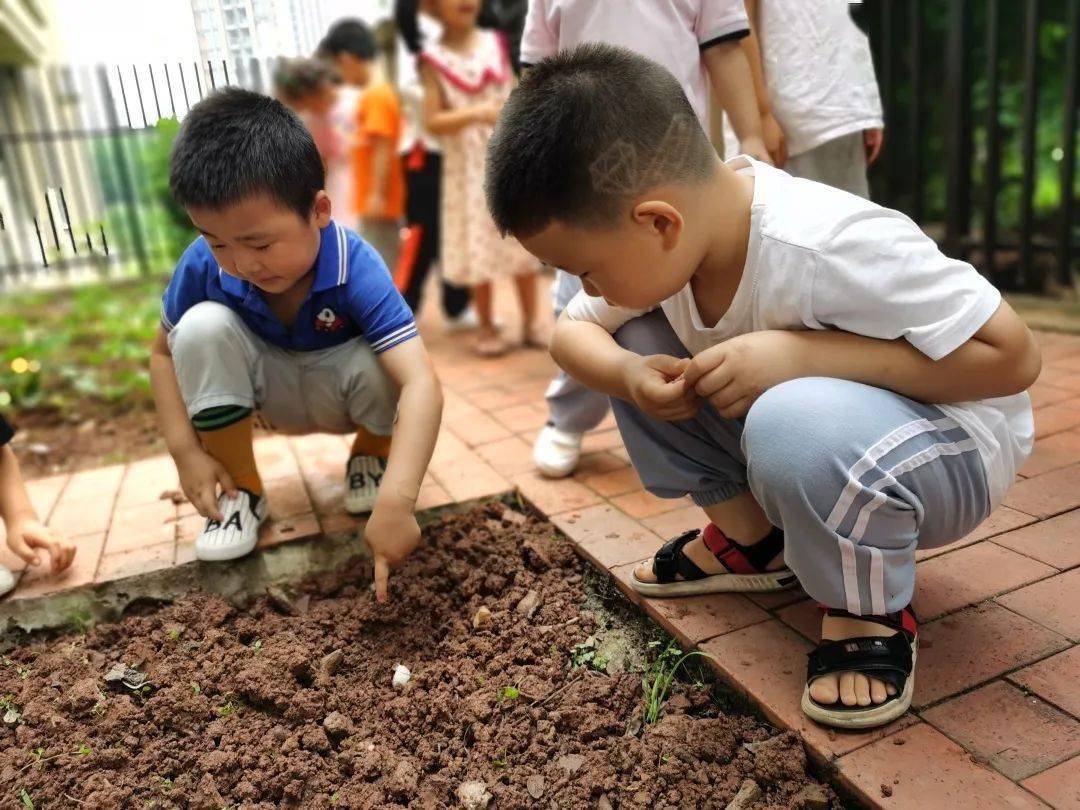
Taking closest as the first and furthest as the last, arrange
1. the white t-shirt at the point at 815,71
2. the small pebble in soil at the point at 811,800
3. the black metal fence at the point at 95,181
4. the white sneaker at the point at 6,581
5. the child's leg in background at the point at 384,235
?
the small pebble in soil at the point at 811,800
the white sneaker at the point at 6,581
the white t-shirt at the point at 815,71
the child's leg in background at the point at 384,235
the black metal fence at the point at 95,181

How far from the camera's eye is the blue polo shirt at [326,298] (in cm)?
211

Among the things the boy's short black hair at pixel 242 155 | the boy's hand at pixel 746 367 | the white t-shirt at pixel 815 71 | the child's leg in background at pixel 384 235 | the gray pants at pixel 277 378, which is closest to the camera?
the boy's hand at pixel 746 367

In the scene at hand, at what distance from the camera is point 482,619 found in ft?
6.19

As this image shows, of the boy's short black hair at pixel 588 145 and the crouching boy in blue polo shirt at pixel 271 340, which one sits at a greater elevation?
the boy's short black hair at pixel 588 145

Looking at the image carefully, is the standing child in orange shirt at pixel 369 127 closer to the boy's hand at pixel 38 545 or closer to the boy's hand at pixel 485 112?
the boy's hand at pixel 485 112

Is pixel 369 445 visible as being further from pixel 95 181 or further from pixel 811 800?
pixel 95 181

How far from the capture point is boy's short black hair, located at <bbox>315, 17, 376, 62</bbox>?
4.72 meters

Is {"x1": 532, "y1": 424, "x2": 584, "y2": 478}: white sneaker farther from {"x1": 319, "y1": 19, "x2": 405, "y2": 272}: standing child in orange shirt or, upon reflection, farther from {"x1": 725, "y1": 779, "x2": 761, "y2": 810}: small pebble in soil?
{"x1": 319, "y1": 19, "x2": 405, "y2": 272}: standing child in orange shirt

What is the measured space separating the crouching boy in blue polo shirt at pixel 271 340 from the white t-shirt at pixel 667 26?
663 millimetres

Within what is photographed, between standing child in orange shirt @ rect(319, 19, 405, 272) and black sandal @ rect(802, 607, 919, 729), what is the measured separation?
385cm

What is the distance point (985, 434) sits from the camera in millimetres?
1404

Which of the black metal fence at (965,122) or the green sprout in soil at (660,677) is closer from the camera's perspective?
the green sprout in soil at (660,677)

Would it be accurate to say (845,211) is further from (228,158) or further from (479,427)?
(479,427)

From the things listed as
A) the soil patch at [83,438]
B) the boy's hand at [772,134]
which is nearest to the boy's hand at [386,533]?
the boy's hand at [772,134]
